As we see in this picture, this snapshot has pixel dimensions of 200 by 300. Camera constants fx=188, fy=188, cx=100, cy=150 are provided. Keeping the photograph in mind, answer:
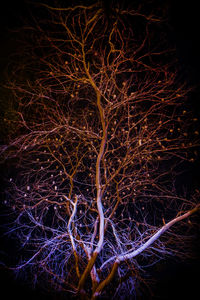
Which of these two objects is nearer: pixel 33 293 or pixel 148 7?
pixel 148 7

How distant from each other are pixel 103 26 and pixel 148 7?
2.95ft

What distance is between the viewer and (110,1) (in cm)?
328

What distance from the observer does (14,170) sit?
19.3 feet

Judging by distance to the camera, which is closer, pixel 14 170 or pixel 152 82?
pixel 152 82

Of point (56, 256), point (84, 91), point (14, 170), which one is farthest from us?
point (14, 170)

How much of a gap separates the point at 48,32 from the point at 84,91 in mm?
1680

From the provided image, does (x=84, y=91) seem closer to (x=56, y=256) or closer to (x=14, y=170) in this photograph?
(x=14, y=170)

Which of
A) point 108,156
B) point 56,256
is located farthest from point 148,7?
point 56,256

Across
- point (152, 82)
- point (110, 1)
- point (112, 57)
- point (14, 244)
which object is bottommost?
point (14, 244)

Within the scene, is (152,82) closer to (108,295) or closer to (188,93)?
(188,93)

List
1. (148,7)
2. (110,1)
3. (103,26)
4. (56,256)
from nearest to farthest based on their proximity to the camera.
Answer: (110,1), (148,7), (103,26), (56,256)

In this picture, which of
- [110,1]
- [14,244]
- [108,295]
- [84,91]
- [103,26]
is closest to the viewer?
[110,1]

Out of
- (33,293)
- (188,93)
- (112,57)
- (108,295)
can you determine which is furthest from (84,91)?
(33,293)

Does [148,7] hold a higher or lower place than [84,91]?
higher
